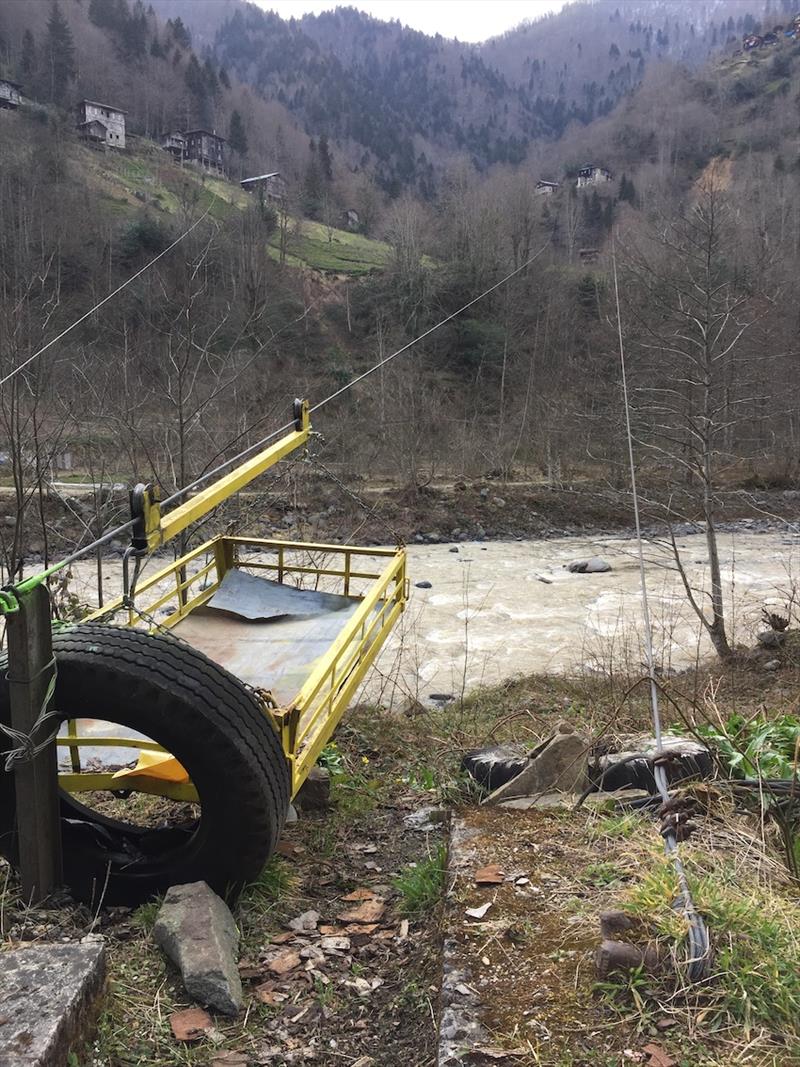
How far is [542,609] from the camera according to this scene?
42.6ft

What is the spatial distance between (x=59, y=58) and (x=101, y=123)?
10.3 metres

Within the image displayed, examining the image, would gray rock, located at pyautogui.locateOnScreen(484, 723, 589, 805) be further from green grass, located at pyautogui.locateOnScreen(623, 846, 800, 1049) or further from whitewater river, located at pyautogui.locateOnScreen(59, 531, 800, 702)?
whitewater river, located at pyautogui.locateOnScreen(59, 531, 800, 702)

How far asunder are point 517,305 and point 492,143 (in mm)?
104585

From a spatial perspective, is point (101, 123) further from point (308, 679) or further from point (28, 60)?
point (308, 679)

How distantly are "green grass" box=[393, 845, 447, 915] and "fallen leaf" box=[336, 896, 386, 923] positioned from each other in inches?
3.5

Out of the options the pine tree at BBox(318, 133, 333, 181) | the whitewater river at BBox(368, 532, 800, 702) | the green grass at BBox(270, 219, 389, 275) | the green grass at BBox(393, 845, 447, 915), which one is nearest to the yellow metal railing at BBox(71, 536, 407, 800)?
the green grass at BBox(393, 845, 447, 915)

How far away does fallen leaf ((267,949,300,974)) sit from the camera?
268 centimetres

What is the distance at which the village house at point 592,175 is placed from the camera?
82.6m

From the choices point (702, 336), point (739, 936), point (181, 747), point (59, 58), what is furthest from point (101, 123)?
point (739, 936)

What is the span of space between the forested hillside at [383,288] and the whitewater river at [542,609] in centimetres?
203

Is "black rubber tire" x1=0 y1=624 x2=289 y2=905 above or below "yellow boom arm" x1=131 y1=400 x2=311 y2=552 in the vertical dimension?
below

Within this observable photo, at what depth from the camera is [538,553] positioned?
1888 cm

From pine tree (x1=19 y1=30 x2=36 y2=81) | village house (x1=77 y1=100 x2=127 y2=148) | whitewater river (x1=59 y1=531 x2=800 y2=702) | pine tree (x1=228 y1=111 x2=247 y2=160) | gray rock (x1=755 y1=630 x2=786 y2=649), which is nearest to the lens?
gray rock (x1=755 y1=630 x2=786 y2=649)

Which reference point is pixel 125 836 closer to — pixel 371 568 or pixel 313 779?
pixel 313 779
